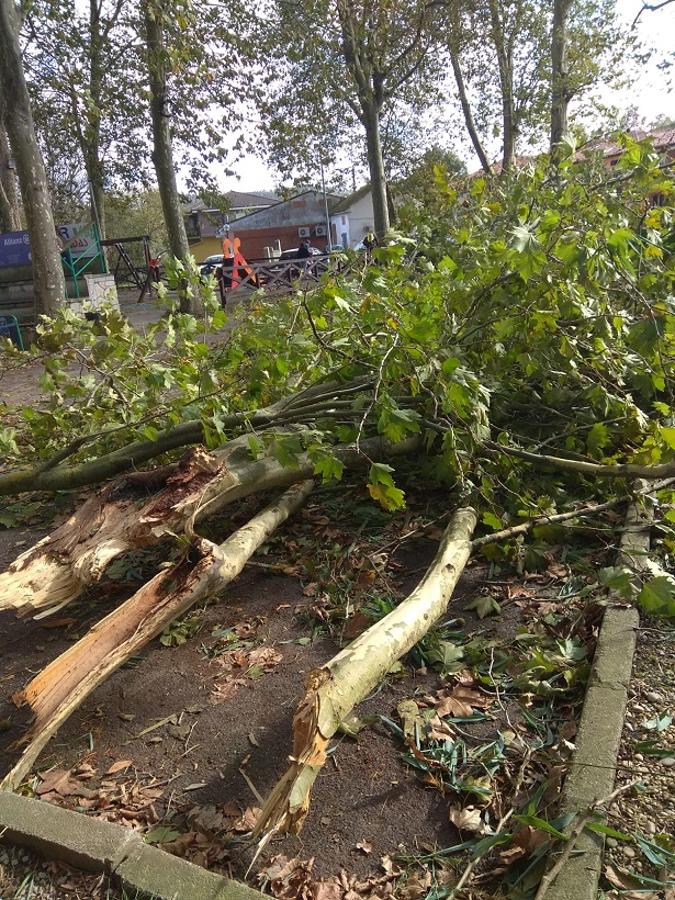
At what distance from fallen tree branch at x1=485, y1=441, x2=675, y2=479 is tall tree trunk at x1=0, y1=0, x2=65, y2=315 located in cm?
861

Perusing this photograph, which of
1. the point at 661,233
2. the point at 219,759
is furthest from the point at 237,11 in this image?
the point at 219,759

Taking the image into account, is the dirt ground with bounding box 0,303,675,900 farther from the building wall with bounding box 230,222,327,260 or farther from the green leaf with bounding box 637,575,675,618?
the building wall with bounding box 230,222,327,260

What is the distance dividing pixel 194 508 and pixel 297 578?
0.73 metres

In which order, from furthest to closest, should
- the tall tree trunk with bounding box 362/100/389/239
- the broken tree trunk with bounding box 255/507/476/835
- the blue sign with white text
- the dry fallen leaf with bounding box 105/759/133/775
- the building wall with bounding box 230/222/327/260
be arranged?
the building wall with bounding box 230/222/327/260 → the tall tree trunk with bounding box 362/100/389/239 → the blue sign with white text → the dry fallen leaf with bounding box 105/759/133/775 → the broken tree trunk with bounding box 255/507/476/835

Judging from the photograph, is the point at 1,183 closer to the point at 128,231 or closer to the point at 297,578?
the point at 297,578

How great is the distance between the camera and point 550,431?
12.3 ft

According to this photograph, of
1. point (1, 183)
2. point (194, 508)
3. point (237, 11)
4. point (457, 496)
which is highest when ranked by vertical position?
point (237, 11)

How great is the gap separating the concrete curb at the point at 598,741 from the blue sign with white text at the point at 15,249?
14.3 m

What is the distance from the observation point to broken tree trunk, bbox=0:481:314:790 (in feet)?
6.83

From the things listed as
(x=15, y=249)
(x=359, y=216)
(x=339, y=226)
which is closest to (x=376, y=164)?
(x=15, y=249)

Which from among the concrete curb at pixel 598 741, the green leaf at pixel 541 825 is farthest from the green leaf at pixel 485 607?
the green leaf at pixel 541 825

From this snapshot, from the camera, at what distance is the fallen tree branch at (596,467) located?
2.95 meters

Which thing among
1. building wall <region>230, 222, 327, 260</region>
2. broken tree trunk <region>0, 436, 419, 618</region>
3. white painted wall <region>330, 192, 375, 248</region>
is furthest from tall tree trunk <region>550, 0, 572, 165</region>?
building wall <region>230, 222, 327, 260</region>

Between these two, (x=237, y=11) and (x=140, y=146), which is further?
(x=140, y=146)
